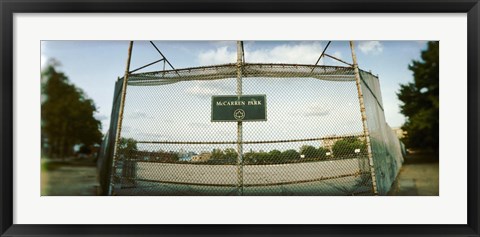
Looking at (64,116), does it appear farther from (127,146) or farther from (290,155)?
(290,155)

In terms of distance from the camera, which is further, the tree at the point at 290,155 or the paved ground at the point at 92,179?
the tree at the point at 290,155

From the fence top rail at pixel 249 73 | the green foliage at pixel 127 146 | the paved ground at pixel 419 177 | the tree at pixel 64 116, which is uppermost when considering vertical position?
the fence top rail at pixel 249 73

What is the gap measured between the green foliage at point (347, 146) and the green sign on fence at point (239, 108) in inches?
33.0

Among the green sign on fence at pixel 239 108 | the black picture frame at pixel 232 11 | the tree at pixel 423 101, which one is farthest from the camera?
the green sign on fence at pixel 239 108

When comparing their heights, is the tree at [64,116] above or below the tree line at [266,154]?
above

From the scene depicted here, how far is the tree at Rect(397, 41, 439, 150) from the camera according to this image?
2225 millimetres

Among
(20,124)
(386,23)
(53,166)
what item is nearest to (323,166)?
(386,23)

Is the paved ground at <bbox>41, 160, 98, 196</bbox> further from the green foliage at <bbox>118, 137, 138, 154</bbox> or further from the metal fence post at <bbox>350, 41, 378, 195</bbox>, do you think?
the metal fence post at <bbox>350, 41, 378, 195</bbox>

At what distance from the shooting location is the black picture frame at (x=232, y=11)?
2.02 m

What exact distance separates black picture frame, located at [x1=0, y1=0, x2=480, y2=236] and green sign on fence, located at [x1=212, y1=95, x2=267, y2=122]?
0.75 m

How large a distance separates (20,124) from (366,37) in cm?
256

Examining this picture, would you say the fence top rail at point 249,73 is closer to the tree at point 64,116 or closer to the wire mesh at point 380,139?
the wire mesh at point 380,139

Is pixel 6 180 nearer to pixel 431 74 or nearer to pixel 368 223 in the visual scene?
pixel 368 223

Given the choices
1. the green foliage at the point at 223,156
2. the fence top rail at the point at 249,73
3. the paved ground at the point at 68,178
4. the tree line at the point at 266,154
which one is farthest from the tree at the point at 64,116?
the green foliage at the point at 223,156
